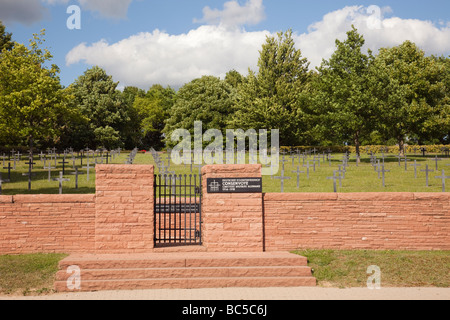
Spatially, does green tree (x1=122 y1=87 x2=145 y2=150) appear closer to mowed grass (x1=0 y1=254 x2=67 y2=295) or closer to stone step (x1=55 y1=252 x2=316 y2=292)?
mowed grass (x1=0 y1=254 x2=67 y2=295)

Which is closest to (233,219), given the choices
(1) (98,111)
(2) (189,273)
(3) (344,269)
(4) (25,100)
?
(2) (189,273)

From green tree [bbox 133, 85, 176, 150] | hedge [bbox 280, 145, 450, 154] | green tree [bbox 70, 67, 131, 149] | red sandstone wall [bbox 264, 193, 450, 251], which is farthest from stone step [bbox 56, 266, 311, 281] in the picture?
green tree [bbox 133, 85, 176, 150]

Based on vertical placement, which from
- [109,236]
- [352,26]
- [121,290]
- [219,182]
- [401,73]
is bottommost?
[121,290]

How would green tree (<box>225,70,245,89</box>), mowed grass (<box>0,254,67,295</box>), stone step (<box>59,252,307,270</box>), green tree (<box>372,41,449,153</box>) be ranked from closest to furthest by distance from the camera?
mowed grass (<box>0,254,67,295</box>) < stone step (<box>59,252,307,270</box>) < green tree (<box>372,41,449,153</box>) < green tree (<box>225,70,245,89</box>)

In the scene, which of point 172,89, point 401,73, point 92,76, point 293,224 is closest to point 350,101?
point 401,73

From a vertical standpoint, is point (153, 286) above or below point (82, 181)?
below

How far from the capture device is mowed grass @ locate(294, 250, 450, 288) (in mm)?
8688

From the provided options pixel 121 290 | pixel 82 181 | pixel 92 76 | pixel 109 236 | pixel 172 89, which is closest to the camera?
pixel 121 290

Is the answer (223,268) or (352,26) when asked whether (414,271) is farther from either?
(352,26)

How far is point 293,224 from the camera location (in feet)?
33.4

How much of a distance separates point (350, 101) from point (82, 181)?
20.8 metres

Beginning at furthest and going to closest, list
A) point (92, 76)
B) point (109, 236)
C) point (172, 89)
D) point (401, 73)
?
point (172, 89), point (92, 76), point (401, 73), point (109, 236)

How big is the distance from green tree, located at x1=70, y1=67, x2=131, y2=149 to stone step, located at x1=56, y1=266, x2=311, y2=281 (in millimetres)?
46592

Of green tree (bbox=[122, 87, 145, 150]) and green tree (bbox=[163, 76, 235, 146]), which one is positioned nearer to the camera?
green tree (bbox=[163, 76, 235, 146])
